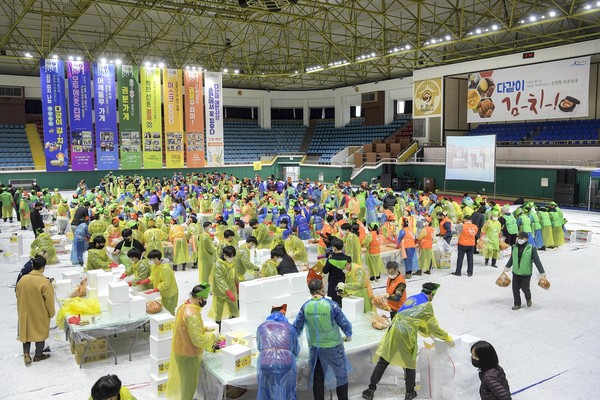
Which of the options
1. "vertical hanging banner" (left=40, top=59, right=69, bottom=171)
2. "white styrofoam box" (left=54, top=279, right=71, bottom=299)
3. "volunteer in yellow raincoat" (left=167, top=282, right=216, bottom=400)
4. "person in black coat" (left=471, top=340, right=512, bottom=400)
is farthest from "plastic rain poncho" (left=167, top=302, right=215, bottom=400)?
"vertical hanging banner" (left=40, top=59, right=69, bottom=171)

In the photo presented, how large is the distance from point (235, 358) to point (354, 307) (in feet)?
6.76

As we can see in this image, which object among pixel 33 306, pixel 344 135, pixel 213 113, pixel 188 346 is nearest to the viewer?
Result: pixel 188 346

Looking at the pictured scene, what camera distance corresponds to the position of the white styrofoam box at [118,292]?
6.39m

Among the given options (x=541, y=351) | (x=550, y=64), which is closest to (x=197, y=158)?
(x=550, y=64)

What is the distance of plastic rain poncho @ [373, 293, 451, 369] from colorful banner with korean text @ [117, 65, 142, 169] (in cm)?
2344

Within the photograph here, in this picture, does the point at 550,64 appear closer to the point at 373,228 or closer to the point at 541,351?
the point at 373,228

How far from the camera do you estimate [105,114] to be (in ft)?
83.7

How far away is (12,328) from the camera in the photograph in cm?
787

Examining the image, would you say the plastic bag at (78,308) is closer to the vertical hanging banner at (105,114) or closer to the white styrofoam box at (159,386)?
the white styrofoam box at (159,386)

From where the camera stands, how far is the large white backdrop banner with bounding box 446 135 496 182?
23.4m

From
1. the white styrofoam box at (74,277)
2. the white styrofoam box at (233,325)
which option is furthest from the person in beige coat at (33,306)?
the white styrofoam box at (233,325)

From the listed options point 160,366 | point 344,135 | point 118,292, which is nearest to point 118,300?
point 118,292

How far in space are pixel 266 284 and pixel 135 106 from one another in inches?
882

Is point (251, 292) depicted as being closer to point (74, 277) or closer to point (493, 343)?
point (74, 277)
